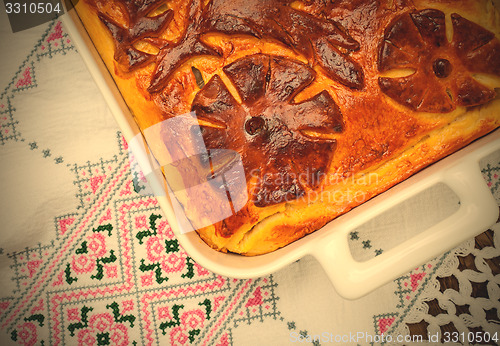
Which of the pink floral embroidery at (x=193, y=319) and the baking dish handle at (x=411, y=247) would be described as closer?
the baking dish handle at (x=411, y=247)

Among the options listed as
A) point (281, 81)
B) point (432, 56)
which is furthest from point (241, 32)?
point (432, 56)

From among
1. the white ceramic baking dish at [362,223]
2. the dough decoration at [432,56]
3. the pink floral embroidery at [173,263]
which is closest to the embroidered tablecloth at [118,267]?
the pink floral embroidery at [173,263]

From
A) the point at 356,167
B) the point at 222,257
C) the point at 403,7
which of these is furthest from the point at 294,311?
the point at 403,7

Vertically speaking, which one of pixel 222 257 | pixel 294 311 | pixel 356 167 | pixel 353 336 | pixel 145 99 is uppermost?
pixel 145 99

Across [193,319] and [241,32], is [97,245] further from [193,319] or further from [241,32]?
[241,32]

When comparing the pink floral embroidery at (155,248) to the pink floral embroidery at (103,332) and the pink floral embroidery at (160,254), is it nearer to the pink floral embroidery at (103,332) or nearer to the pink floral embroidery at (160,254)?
the pink floral embroidery at (160,254)

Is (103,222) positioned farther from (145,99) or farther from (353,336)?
(353,336)
